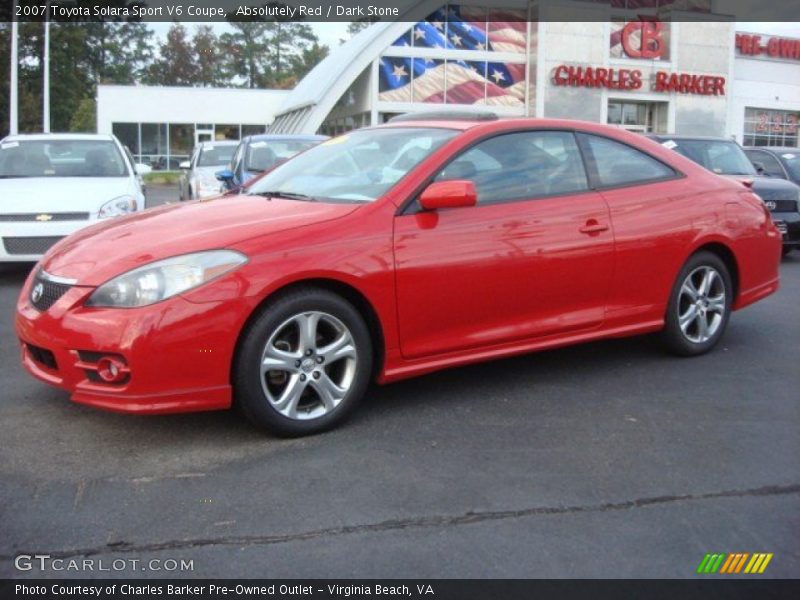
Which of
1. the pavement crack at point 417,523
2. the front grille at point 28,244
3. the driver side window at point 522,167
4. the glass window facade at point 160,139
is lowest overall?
the pavement crack at point 417,523

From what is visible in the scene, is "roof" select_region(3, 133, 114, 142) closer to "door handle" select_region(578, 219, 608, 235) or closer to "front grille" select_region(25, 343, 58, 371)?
"front grille" select_region(25, 343, 58, 371)

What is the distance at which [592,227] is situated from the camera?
4.93 metres

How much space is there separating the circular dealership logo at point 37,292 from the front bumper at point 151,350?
286 mm

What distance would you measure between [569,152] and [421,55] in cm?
3088

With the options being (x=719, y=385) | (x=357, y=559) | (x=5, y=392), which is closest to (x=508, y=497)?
(x=357, y=559)

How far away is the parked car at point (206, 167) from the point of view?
13602 millimetres

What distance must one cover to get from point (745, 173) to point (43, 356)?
9.62 meters

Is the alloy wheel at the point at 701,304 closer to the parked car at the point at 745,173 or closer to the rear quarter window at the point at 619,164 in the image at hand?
the rear quarter window at the point at 619,164

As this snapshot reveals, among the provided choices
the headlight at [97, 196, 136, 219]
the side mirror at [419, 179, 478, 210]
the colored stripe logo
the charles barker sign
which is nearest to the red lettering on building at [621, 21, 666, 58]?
the charles barker sign

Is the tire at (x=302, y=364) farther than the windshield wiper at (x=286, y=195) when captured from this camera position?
No

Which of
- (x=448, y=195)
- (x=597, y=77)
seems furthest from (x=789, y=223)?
(x=597, y=77)

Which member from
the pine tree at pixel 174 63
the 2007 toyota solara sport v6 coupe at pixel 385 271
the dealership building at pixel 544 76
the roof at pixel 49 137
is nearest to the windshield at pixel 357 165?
the 2007 toyota solara sport v6 coupe at pixel 385 271

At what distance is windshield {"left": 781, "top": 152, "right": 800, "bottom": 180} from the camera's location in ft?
43.6

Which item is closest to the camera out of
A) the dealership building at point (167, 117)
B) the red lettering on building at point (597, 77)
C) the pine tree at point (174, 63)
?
the red lettering on building at point (597, 77)
